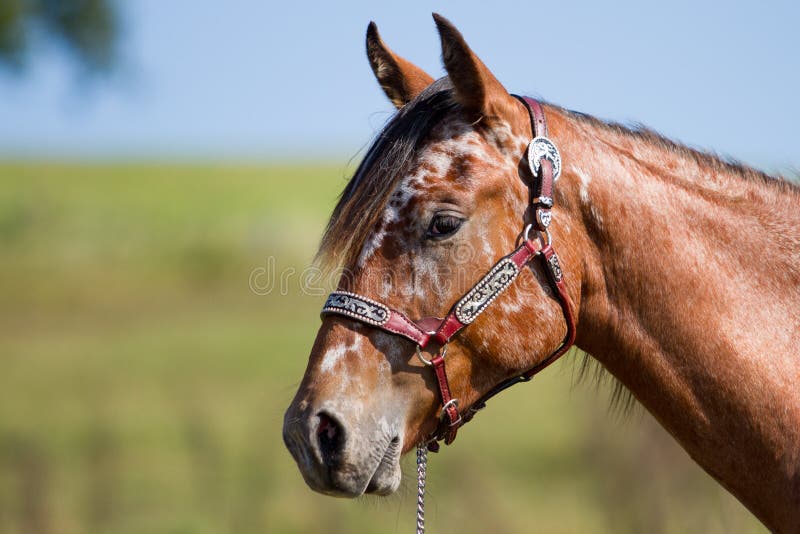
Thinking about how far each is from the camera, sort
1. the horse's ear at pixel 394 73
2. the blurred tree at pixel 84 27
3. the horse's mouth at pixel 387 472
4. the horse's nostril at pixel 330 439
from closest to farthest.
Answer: the horse's nostril at pixel 330 439, the horse's mouth at pixel 387 472, the horse's ear at pixel 394 73, the blurred tree at pixel 84 27

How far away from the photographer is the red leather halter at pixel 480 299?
3.15 meters

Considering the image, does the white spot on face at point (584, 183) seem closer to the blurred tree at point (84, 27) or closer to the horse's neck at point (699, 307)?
the horse's neck at point (699, 307)

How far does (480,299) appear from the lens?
3180 millimetres

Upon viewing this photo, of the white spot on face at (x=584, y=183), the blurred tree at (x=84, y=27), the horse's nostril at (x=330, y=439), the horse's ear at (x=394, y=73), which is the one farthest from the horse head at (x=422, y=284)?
the blurred tree at (x=84, y=27)

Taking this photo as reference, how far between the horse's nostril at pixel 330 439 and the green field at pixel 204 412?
0.60 meters

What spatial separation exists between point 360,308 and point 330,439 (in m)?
0.49

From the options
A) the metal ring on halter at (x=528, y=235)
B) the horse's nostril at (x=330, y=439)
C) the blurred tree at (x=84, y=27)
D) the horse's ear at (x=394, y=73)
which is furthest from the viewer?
the blurred tree at (x=84, y=27)

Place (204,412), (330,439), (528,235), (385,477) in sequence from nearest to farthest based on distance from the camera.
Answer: (330,439) → (385,477) → (528,235) → (204,412)

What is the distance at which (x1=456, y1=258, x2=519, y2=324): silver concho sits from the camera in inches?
125

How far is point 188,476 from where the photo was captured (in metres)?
13.4

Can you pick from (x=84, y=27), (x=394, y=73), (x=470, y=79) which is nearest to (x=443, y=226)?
(x=470, y=79)

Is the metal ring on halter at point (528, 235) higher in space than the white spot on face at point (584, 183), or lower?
lower

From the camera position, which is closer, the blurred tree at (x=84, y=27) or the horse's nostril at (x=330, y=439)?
the horse's nostril at (x=330, y=439)

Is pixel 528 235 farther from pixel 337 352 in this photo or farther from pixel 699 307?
pixel 337 352
